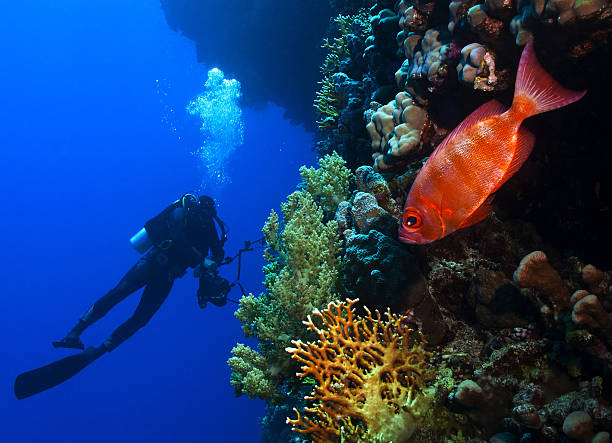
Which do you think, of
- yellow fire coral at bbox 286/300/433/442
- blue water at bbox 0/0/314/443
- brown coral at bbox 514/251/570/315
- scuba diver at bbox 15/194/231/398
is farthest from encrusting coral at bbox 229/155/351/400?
blue water at bbox 0/0/314/443

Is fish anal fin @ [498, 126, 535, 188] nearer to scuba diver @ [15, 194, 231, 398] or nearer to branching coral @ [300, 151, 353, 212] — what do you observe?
branching coral @ [300, 151, 353, 212]

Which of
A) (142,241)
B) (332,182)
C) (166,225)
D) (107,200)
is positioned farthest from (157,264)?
(107,200)

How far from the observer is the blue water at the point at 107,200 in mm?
80938

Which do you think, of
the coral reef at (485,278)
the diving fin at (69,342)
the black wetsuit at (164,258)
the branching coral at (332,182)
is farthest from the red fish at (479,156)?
the diving fin at (69,342)

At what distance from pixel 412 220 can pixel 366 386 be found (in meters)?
1.51

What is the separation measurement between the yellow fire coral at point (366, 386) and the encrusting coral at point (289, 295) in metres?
1.14

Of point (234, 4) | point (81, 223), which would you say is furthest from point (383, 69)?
point (81, 223)

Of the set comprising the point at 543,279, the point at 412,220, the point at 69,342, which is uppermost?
the point at 69,342

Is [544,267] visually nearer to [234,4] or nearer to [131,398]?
[234,4]

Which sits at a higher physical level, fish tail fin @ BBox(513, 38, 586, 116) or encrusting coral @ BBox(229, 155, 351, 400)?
encrusting coral @ BBox(229, 155, 351, 400)

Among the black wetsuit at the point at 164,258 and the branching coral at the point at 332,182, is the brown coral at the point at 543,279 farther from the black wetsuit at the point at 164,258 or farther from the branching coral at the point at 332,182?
the black wetsuit at the point at 164,258

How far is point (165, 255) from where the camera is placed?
374 inches

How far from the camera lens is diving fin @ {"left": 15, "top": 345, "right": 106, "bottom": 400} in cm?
940

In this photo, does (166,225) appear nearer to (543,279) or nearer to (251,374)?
(251,374)
